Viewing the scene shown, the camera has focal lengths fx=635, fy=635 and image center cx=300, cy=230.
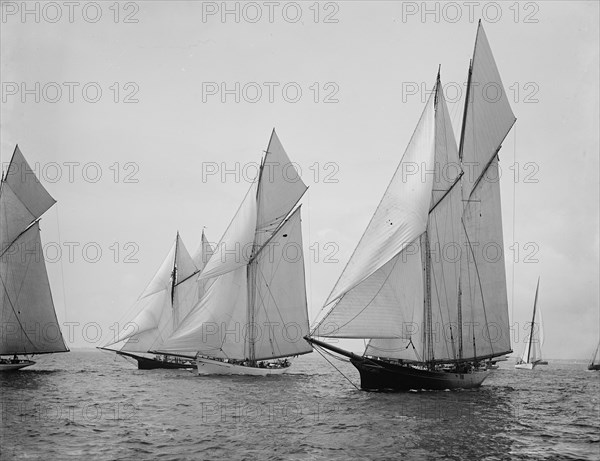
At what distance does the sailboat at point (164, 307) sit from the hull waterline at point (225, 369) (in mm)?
13734

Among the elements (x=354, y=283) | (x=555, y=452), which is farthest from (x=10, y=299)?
(x=555, y=452)

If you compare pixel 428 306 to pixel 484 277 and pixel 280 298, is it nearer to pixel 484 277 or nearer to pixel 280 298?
pixel 484 277

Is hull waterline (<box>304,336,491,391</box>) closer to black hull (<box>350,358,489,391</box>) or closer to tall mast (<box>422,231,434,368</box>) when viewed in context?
black hull (<box>350,358,489,391</box>)

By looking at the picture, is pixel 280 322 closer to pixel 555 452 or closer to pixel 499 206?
pixel 499 206

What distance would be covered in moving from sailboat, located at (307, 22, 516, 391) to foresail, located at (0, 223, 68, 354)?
28.1 metres

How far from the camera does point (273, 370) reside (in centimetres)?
5444

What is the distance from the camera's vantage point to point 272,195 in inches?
2132

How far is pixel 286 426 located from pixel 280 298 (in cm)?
2787

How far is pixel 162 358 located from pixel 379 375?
43616 millimetres

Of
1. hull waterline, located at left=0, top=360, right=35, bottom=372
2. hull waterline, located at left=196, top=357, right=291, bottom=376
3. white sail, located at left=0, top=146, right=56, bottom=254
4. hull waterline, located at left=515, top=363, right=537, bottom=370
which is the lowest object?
hull waterline, located at left=515, top=363, right=537, bottom=370

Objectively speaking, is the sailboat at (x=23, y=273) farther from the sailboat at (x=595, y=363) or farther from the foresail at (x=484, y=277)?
the sailboat at (x=595, y=363)

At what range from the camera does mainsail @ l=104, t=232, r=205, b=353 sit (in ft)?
216

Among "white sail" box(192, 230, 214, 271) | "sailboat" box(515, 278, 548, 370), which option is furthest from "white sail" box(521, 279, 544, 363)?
"white sail" box(192, 230, 214, 271)

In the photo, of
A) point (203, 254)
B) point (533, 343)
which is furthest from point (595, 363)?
point (203, 254)
